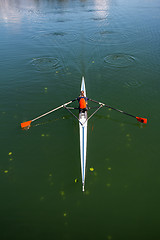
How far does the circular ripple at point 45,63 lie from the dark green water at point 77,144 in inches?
5.4

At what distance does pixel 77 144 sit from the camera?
43.8ft

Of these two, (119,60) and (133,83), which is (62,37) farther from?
(133,83)

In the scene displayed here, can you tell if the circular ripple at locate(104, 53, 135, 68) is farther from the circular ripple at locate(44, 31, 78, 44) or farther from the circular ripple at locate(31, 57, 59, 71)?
the circular ripple at locate(44, 31, 78, 44)

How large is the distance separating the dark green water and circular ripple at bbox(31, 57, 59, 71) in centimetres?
14

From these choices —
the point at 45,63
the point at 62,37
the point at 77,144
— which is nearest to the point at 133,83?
the point at 77,144

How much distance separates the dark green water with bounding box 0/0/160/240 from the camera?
9.47m

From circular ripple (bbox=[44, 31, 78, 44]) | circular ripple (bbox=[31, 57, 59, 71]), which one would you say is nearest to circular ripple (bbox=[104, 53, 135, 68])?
circular ripple (bbox=[31, 57, 59, 71])

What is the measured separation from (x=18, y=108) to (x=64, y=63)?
1068 cm

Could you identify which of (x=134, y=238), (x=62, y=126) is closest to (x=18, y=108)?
(x=62, y=126)

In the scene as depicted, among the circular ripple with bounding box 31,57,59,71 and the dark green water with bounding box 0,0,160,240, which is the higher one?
the circular ripple with bounding box 31,57,59,71

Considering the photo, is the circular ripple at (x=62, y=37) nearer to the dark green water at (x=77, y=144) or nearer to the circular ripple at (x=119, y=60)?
the dark green water at (x=77, y=144)

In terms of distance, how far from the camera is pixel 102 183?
10.9 meters

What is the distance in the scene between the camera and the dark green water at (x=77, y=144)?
31.1 ft

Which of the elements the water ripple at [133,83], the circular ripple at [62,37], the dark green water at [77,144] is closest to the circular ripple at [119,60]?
the dark green water at [77,144]
